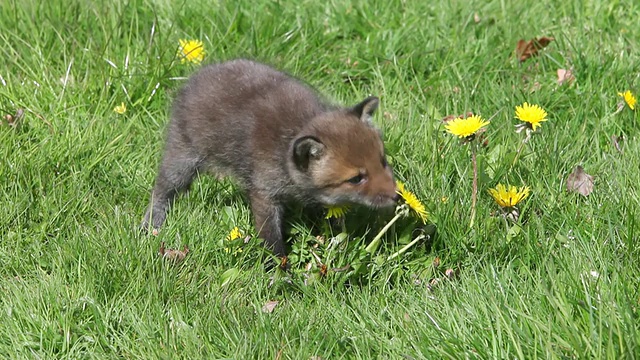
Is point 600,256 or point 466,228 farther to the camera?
point 466,228

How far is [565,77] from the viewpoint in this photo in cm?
626

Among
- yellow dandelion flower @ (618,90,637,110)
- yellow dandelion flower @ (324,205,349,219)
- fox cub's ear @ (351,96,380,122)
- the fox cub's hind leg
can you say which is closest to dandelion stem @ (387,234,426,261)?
yellow dandelion flower @ (324,205,349,219)

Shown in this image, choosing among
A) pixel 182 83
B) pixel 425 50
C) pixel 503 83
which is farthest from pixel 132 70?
pixel 503 83

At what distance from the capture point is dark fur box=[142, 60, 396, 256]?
4891 mm

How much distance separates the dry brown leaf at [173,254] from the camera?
4656 millimetres

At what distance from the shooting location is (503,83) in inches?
242

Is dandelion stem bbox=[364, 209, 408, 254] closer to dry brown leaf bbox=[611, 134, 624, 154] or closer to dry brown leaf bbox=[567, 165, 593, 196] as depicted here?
dry brown leaf bbox=[567, 165, 593, 196]

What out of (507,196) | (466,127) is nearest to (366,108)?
(466,127)

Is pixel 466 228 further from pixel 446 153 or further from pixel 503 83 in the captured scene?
pixel 503 83

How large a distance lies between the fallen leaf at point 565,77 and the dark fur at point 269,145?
5.91 feet

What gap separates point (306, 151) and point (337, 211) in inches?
15.0

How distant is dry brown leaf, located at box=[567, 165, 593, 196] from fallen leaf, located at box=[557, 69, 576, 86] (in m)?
1.15

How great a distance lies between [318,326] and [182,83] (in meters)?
2.40

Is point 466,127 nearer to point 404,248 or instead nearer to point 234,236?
point 404,248
